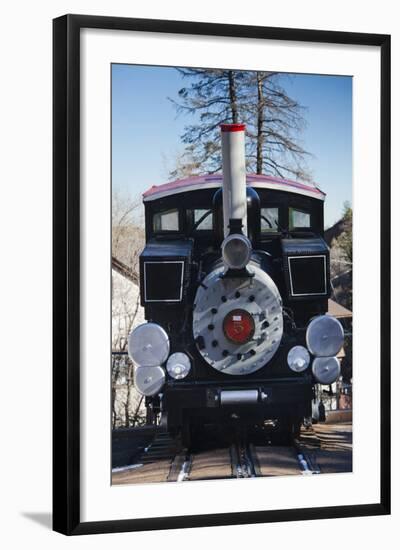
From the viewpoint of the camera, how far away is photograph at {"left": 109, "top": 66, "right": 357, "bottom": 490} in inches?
188

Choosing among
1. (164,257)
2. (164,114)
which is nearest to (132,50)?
(164,114)

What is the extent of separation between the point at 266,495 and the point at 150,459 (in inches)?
23.6

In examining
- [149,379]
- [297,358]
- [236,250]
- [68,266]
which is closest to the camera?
[68,266]

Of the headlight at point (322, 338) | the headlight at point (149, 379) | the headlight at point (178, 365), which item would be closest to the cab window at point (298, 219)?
the headlight at point (322, 338)

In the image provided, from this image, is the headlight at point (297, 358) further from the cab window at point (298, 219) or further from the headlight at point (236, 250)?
the cab window at point (298, 219)

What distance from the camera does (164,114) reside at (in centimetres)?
483

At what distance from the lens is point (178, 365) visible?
489cm

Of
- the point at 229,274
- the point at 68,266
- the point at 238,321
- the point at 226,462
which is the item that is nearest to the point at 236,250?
the point at 229,274

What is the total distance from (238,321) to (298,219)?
596 millimetres

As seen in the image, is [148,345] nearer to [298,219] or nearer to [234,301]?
[234,301]

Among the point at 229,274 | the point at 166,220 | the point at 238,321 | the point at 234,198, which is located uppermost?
the point at 234,198

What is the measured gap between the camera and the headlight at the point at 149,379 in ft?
15.8

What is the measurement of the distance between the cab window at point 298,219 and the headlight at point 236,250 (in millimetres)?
265

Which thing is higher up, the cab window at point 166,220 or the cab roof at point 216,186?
the cab roof at point 216,186
